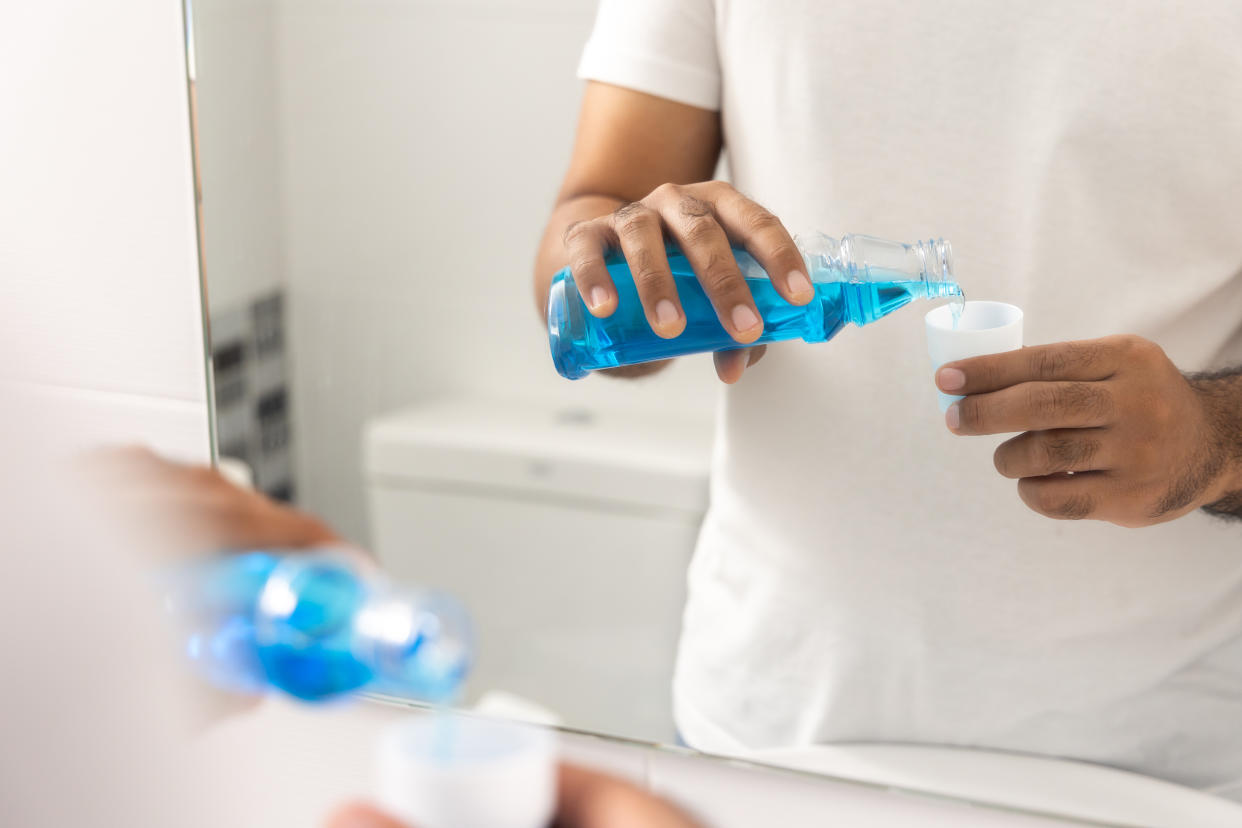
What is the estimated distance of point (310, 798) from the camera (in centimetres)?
74

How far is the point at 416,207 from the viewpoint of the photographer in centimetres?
66

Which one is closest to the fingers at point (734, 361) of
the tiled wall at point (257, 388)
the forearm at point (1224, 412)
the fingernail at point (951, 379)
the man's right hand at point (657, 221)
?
the man's right hand at point (657, 221)

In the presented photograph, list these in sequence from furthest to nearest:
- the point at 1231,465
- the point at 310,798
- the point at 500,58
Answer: the point at 310,798 → the point at 500,58 → the point at 1231,465

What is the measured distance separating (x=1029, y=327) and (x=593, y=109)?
0.26 metres

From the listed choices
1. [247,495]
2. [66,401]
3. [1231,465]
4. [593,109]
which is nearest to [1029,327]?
[1231,465]

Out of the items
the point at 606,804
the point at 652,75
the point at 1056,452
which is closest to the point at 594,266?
the point at 652,75

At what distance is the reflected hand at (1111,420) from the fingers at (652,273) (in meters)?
0.13

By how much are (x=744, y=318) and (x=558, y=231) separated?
0.17 m

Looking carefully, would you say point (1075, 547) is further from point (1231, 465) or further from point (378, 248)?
point (378, 248)

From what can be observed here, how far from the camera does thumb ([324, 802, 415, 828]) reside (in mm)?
690

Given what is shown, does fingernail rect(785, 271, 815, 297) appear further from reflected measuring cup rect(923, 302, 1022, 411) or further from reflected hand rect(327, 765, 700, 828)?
reflected hand rect(327, 765, 700, 828)

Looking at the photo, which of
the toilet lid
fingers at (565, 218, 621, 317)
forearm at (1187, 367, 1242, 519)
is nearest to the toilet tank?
the toilet lid

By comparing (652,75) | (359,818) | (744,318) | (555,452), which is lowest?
(359,818)

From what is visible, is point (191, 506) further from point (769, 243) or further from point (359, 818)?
point (769, 243)
